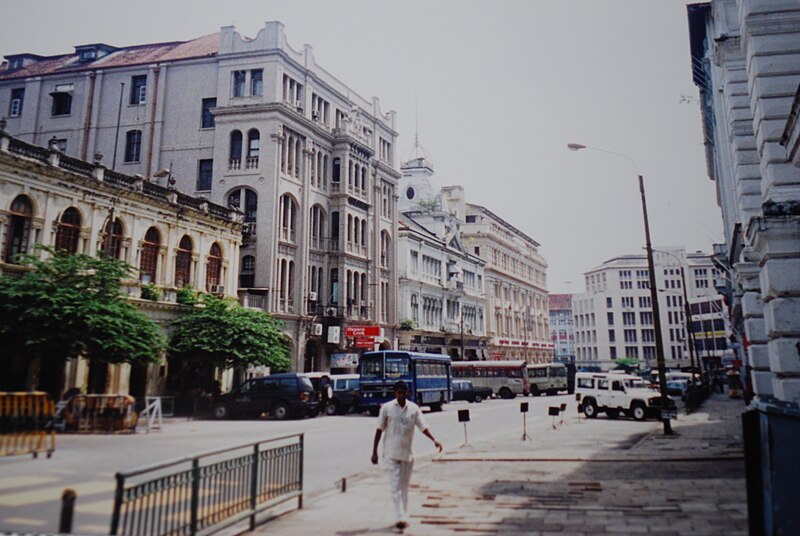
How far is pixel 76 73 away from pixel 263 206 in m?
17.8

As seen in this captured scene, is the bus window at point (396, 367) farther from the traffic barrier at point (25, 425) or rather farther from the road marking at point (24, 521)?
the road marking at point (24, 521)

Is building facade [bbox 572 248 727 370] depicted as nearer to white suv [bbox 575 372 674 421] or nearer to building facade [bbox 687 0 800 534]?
white suv [bbox 575 372 674 421]

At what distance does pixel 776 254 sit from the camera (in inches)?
416

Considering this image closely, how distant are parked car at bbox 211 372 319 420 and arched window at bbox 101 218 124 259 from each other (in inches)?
326

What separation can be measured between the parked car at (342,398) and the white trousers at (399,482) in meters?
23.1

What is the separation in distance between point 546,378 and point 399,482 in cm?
4639

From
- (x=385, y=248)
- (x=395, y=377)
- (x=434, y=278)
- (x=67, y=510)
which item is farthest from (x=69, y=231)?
(x=434, y=278)

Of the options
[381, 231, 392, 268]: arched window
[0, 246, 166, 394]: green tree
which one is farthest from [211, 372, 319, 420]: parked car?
[381, 231, 392, 268]: arched window

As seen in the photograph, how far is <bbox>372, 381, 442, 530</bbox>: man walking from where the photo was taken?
25.4 ft

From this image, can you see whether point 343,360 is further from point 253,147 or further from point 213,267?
point 253,147

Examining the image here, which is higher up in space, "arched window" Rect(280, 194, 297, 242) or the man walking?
"arched window" Rect(280, 194, 297, 242)

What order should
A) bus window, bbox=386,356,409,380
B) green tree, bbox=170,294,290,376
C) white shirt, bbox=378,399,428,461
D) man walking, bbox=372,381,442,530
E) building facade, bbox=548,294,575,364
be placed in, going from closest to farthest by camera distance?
man walking, bbox=372,381,442,530
white shirt, bbox=378,399,428,461
green tree, bbox=170,294,290,376
bus window, bbox=386,356,409,380
building facade, bbox=548,294,575,364

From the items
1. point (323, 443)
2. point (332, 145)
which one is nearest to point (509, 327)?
point (332, 145)

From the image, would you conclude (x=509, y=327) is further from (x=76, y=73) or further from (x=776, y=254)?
(x=776, y=254)
